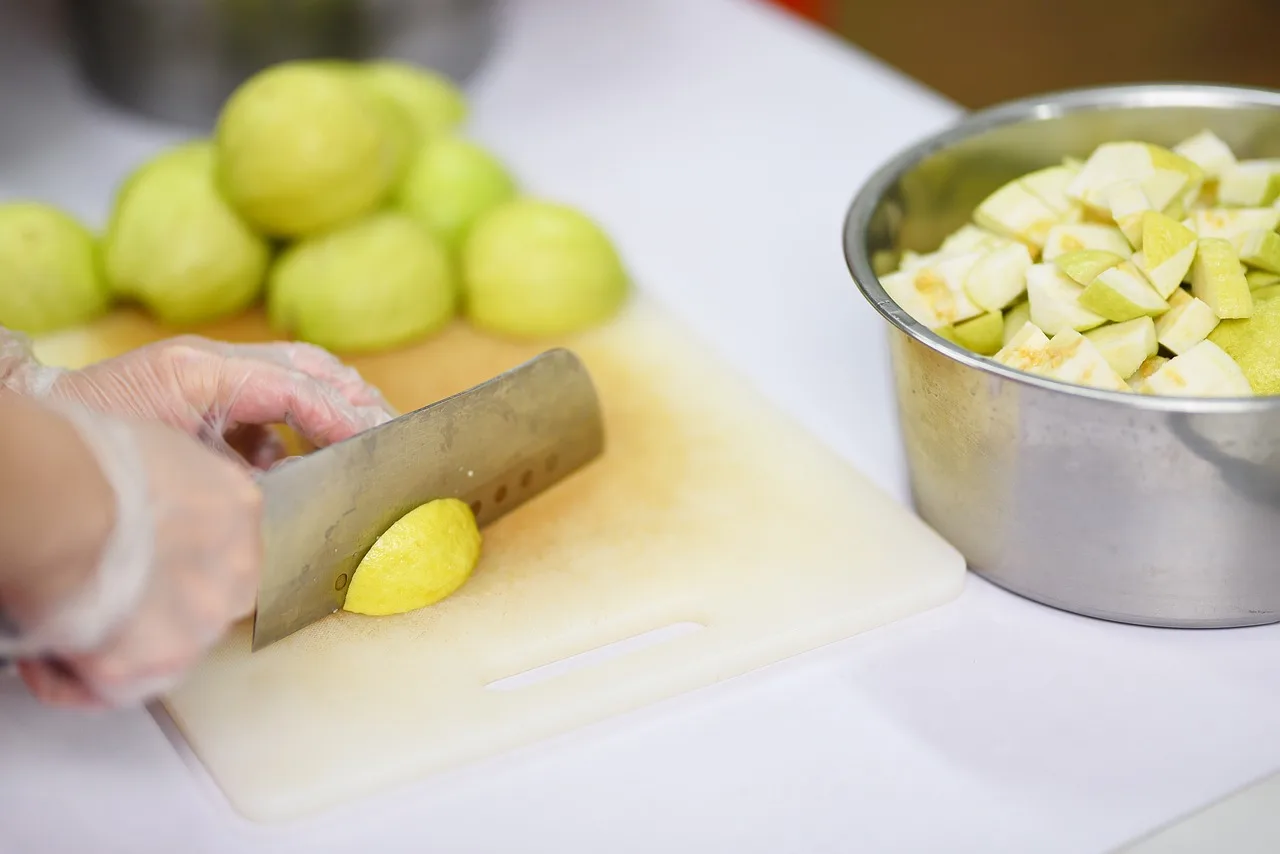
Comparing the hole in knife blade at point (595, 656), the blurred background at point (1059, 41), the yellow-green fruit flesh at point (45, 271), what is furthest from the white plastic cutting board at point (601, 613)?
the blurred background at point (1059, 41)

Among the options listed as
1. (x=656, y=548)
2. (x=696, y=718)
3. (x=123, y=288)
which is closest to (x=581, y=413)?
(x=656, y=548)

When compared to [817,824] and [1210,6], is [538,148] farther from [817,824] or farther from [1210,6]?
[1210,6]

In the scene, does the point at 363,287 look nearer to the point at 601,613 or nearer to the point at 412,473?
the point at 412,473

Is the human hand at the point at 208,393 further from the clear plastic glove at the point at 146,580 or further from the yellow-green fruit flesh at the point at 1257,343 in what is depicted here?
the yellow-green fruit flesh at the point at 1257,343

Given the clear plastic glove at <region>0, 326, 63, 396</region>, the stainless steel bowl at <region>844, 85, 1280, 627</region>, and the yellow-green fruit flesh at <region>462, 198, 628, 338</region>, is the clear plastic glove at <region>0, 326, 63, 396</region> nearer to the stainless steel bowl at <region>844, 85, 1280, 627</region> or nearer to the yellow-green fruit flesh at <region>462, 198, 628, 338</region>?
the yellow-green fruit flesh at <region>462, 198, 628, 338</region>

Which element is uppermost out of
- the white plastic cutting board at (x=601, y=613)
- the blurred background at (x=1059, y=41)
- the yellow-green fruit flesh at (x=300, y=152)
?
the yellow-green fruit flesh at (x=300, y=152)

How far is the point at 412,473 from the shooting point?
1047 millimetres

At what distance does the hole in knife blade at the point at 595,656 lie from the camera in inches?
40.3

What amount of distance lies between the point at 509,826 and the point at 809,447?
0.49 metres

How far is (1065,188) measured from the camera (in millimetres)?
1190

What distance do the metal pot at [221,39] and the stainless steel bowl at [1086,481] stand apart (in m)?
0.85

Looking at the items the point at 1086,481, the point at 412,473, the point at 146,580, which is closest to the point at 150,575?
the point at 146,580

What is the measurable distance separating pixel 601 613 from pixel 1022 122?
64 centimetres

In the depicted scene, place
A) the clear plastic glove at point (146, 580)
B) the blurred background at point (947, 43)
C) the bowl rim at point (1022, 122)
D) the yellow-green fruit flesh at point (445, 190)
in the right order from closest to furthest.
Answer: the clear plastic glove at point (146, 580) < the bowl rim at point (1022, 122) < the yellow-green fruit flesh at point (445, 190) < the blurred background at point (947, 43)
